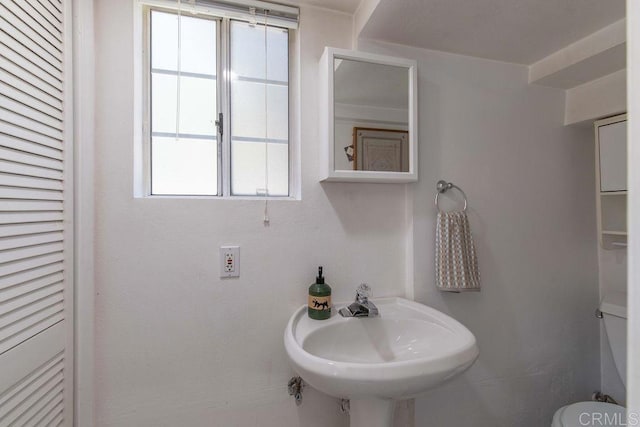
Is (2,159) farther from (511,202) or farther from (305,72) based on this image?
(511,202)

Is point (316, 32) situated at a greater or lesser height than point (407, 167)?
greater

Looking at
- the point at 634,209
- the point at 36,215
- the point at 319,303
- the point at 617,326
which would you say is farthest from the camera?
the point at 617,326

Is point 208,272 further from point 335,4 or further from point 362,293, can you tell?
point 335,4

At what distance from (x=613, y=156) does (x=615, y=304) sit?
2.36 ft

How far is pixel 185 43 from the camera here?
1.07 metres

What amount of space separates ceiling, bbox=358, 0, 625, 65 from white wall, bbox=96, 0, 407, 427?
0.23m

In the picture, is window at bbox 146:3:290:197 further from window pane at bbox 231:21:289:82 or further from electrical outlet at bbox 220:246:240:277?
electrical outlet at bbox 220:246:240:277

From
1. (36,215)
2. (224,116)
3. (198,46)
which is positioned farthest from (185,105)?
(36,215)

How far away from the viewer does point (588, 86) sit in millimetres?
1298

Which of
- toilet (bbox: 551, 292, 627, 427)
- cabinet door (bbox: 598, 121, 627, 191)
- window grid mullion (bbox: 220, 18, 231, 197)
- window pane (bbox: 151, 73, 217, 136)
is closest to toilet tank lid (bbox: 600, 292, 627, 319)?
toilet (bbox: 551, 292, 627, 427)

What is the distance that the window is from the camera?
1056 millimetres

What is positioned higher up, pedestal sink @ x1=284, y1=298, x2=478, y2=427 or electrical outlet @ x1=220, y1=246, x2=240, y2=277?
electrical outlet @ x1=220, y1=246, x2=240, y2=277

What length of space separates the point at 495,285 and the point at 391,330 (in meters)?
0.62

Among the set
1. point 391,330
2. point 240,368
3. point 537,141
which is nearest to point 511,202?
point 537,141
